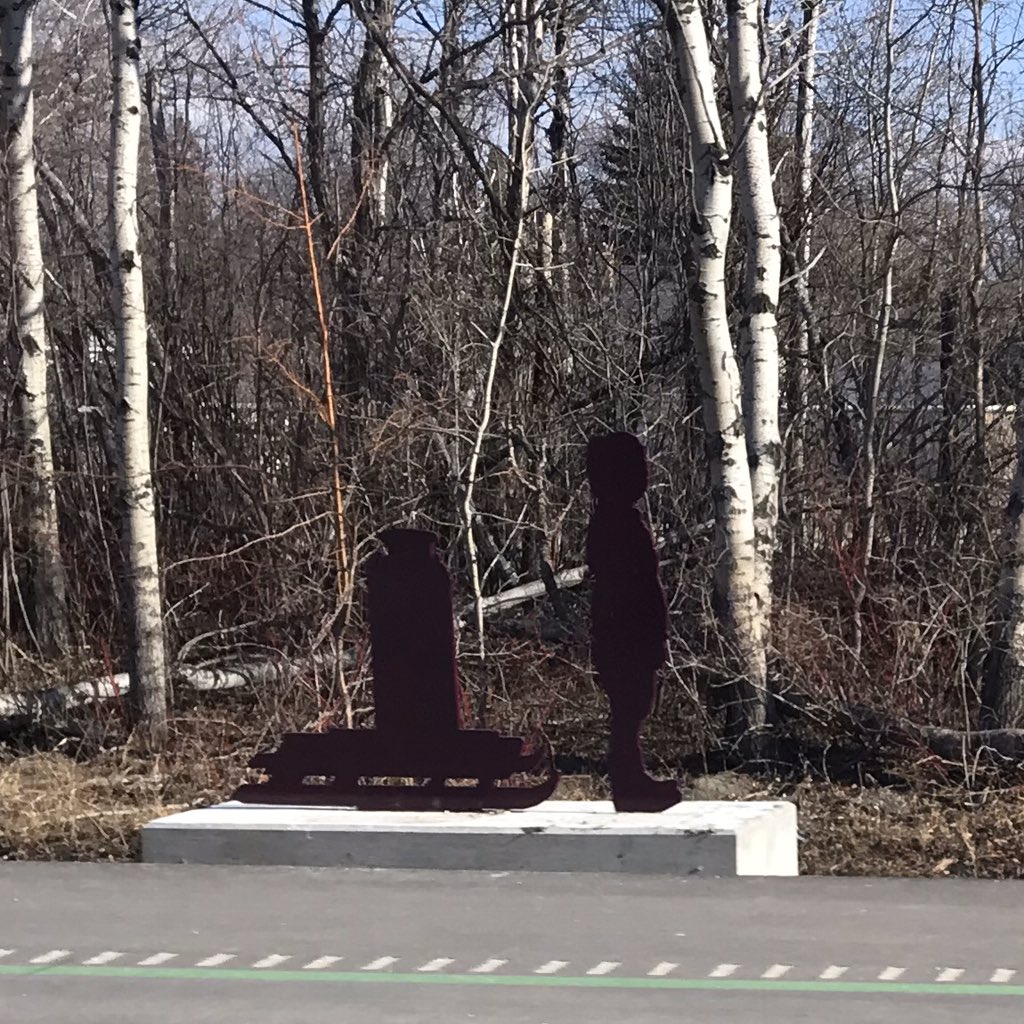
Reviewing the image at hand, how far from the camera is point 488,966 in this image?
6133 mm

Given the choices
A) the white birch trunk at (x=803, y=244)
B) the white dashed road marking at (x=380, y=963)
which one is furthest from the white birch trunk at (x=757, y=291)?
the white dashed road marking at (x=380, y=963)

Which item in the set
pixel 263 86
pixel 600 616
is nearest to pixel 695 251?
pixel 600 616

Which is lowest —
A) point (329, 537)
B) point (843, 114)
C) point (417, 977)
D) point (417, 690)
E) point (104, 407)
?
point (417, 977)

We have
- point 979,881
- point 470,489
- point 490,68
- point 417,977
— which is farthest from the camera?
point 490,68

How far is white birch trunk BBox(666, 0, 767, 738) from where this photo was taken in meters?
10.6

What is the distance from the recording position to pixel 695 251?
35.1 feet

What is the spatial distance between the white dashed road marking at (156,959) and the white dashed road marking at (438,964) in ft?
2.94

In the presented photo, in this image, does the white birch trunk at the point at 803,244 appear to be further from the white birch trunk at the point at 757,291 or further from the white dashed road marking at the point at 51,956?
the white dashed road marking at the point at 51,956

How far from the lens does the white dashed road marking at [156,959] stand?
625 cm

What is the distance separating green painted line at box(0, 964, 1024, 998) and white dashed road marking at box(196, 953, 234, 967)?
0.18ft

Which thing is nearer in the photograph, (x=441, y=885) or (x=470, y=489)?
(x=441, y=885)

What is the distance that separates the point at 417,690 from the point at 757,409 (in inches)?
138

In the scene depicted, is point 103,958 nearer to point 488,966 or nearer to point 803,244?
point 488,966

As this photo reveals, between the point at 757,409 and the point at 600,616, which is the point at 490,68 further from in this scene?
the point at 600,616
